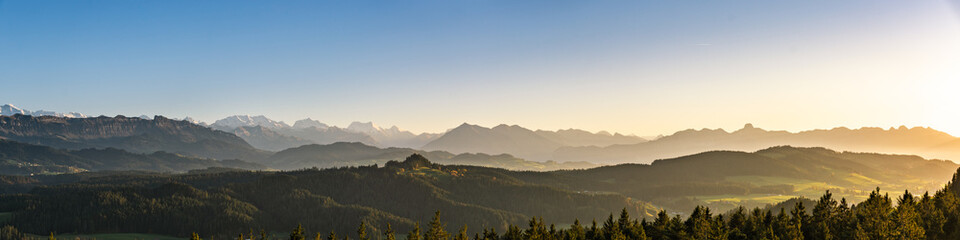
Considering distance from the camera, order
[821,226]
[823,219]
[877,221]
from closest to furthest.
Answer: [877,221]
[821,226]
[823,219]

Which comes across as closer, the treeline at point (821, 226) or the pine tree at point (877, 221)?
the pine tree at point (877, 221)

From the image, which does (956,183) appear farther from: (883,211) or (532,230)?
(532,230)

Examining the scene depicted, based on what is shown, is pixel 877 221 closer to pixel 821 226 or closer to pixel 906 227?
pixel 906 227

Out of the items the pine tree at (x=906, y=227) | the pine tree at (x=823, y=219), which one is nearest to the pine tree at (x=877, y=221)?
the pine tree at (x=906, y=227)

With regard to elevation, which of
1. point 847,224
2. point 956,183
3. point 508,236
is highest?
point 956,183

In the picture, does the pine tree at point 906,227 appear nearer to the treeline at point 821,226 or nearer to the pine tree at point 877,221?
the treeline at point 821,226

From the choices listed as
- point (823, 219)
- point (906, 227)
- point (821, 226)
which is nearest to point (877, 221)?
point (906, 227)

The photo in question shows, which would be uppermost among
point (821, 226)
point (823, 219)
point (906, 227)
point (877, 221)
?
point (877, 221)

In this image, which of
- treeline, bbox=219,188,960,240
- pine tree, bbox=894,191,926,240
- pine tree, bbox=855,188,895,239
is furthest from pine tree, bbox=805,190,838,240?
pine tree, bbox=894,191,926,240

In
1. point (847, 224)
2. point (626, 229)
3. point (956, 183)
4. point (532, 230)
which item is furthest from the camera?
point (956, 183)

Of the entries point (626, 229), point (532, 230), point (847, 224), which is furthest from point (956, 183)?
point (532, 230)

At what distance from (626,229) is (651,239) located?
41.8ft

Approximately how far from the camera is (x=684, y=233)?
84.4m

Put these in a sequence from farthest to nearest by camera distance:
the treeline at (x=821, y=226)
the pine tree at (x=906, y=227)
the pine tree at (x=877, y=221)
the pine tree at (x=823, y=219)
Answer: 1. the pine tree at (x=823, y=219)
2. the treeline at (x=821, y=226)
3. the pine tree at (x=877, y=221)
4. the pine tree at (x=906, y=227)
